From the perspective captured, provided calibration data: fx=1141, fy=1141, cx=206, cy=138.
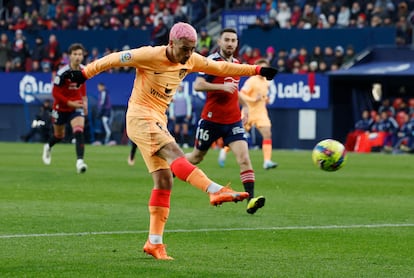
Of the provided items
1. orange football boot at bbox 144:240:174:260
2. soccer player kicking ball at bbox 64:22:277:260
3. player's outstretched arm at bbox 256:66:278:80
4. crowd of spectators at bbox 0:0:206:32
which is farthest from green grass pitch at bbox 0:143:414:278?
crowd of spectators at bbox 0:0:206:32

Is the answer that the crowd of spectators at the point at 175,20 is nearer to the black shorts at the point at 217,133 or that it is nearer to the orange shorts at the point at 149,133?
the black shorts at the point at 217,133

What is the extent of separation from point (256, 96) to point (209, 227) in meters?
12.6

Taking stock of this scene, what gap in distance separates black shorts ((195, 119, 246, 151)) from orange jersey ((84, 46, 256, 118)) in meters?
4.65

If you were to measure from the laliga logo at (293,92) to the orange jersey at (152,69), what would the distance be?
2652 centimetres

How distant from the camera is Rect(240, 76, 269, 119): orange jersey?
83.0 ft

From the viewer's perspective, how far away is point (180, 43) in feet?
33.2

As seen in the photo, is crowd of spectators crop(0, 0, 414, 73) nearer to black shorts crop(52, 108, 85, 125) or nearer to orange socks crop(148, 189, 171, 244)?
black shorts crop(52, 108, 85, 125)

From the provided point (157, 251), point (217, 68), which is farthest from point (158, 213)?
point (217, 68)

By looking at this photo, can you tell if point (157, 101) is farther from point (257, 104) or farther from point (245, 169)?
point (257, 104)

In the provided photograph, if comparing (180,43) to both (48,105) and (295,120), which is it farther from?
(48,105)

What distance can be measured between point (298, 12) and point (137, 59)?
29.8m

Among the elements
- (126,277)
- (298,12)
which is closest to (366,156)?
(298,12)

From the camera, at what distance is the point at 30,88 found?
41.2 metres

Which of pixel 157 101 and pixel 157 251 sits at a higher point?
pixel 157 101
